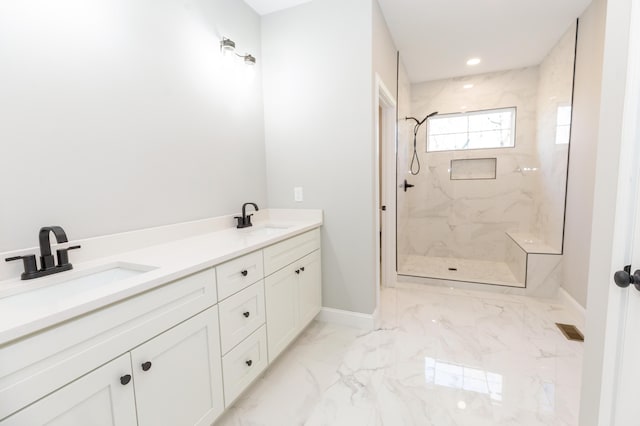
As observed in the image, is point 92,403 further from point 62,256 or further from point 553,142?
point 553,142

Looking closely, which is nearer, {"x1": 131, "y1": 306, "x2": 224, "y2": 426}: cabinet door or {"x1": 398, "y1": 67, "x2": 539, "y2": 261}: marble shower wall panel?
{"x1": 131, "y1": 306, "x2": 224, "y2": 426}: cabinet door

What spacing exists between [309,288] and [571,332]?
215 cm

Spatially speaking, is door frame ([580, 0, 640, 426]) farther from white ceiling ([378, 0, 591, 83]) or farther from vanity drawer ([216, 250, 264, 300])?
white ceiling ([378, 0, 591, 83])

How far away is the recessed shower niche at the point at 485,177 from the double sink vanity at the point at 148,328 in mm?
2216

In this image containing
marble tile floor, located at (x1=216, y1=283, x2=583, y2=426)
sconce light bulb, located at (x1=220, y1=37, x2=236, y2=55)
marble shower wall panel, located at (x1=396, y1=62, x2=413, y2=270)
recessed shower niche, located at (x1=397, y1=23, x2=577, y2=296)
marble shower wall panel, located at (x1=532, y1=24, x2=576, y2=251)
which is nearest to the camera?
marble tile floor, located at (x1=216, y1=283, x2=583, y2=426)

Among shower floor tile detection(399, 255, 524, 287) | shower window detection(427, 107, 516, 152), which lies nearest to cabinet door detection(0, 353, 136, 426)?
shower floor tile detection(399, 255, 524, 287)

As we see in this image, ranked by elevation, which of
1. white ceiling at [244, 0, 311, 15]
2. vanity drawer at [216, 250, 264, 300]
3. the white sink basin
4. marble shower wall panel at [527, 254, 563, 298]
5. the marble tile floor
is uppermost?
white ceiling at [244, 0, 311, 15]

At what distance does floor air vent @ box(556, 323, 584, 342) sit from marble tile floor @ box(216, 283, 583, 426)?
0.07 m

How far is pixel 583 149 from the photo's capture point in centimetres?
248

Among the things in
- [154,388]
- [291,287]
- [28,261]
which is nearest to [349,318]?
[291,287]

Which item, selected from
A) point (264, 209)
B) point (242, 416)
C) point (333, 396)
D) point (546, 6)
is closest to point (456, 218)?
point (546, 6)

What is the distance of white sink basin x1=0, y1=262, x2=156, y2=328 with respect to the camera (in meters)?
0.81

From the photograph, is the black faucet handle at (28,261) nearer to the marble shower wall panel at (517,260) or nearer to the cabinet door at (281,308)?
the cabinet door at (281,308)

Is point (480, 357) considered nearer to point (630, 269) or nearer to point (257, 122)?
point (630, 269)
